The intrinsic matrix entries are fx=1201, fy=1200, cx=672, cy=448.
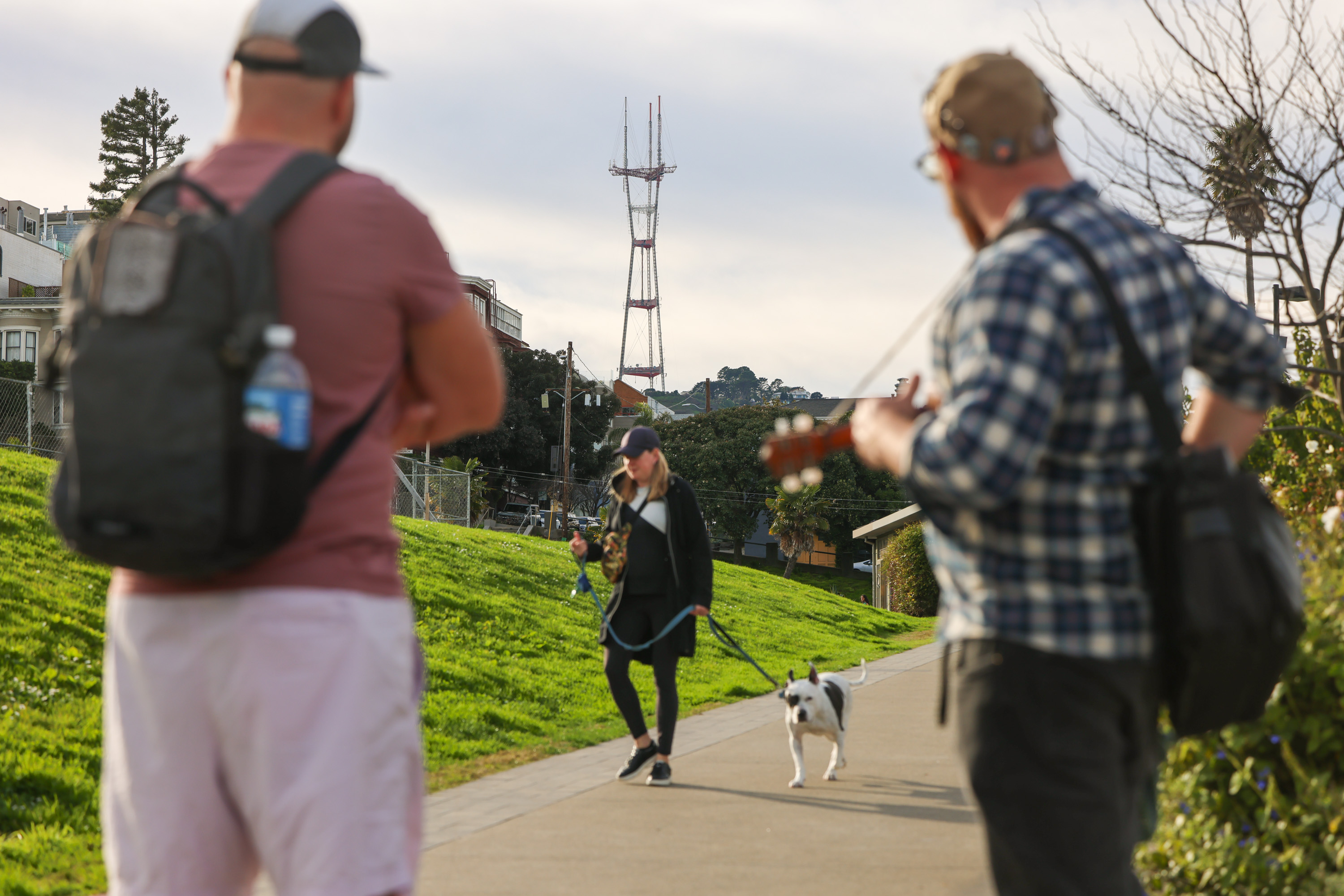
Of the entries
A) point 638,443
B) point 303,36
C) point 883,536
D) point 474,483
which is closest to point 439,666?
point 638,443

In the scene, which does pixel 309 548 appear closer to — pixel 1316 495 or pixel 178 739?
pixel 178 739

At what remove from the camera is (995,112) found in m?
2.06

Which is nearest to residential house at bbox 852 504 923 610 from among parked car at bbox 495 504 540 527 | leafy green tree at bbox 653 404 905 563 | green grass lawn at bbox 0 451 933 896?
leafy green tree at bbox 653 404 905 563

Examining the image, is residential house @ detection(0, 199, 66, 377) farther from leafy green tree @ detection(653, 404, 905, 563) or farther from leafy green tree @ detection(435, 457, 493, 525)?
leafy green tree @ detection(653, 404, 905, 563)

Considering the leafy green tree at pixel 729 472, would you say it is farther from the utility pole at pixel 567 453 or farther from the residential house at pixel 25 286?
the residential house at pixel 25 286

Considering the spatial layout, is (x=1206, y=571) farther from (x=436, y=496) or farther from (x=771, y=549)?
(x=771, y=549)

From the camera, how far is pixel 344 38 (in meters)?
2.06

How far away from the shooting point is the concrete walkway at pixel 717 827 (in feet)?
16.1

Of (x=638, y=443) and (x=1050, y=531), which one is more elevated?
(x=638, y=443)

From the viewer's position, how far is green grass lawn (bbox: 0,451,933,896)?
569 centimetres

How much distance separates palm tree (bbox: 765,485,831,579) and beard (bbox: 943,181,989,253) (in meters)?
56.2

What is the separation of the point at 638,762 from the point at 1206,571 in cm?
556

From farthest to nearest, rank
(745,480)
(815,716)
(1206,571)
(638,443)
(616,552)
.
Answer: (745,480) < (638,443) < (616,552) < (815,716) < (1206,571)

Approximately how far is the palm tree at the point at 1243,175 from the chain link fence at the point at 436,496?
2355 centimetres
